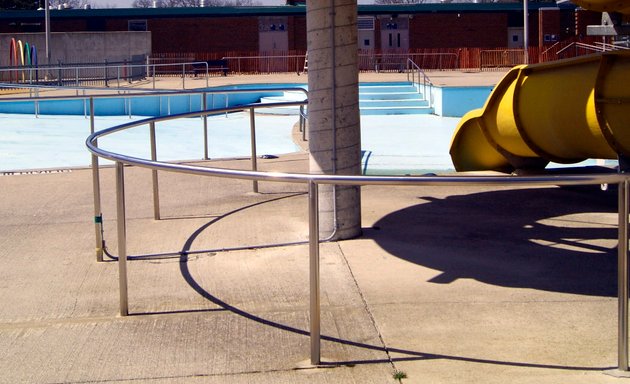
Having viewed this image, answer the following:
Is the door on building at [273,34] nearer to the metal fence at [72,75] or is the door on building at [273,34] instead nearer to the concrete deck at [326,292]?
the metal fence at [72,75]

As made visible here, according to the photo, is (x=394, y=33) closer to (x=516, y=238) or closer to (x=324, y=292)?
(x=516, y=238)

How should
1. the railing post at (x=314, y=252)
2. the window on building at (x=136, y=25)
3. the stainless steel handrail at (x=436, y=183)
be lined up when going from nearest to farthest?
the stainless steel handrail at (x=436, y=183), the railing post at (x=314, y=252), the window on building at (x=136, y=25)

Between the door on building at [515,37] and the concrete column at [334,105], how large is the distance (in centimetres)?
4626

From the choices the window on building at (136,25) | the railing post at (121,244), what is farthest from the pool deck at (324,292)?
the window on building at (136,25)

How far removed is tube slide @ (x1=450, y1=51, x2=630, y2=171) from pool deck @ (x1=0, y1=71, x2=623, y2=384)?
2.03ft

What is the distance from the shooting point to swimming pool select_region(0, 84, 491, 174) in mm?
16969

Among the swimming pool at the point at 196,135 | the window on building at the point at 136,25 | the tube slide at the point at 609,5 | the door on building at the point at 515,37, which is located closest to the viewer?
the tube slide at the point at 609,5

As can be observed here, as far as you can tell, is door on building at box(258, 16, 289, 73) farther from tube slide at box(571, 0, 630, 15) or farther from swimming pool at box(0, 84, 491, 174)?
tube slide at box(571, 0, 630, 15)

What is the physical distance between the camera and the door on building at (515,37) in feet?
174

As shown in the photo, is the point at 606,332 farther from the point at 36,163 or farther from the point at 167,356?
the point at 36,163

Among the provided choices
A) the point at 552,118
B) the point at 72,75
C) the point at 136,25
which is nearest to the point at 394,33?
the point at 136,25

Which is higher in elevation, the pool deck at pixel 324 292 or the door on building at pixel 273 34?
the door on building at pixel 273 34

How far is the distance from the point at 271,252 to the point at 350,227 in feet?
2.74

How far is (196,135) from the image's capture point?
71.1 ft
